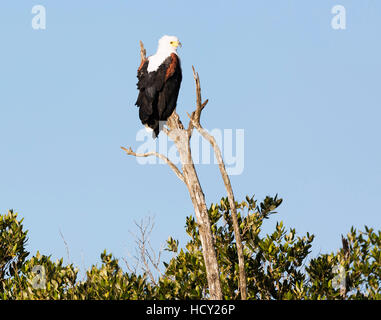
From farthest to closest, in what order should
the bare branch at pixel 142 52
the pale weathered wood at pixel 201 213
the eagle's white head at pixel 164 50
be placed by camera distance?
1. the bare branch at pixel 142 52
2. the eagle's white head at pixel 164 50
3. the pale weathered wood at pixel 201 213

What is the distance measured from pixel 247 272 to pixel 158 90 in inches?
167

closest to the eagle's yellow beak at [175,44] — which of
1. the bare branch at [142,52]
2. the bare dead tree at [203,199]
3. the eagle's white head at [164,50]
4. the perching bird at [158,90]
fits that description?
the eagle's white head at [164,50]

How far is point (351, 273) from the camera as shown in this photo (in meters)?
12.1

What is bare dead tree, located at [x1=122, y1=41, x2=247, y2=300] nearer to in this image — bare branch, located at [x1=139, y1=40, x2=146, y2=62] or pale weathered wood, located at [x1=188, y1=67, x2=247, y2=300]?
pale weathered wood, located at [x1=188, y1=67, x2=247, y2=300]

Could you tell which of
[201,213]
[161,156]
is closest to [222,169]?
[201,213]

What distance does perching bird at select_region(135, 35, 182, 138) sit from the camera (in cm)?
1228

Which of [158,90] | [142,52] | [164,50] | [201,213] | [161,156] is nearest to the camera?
[201,213]

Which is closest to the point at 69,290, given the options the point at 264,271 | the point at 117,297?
the point at 117,297

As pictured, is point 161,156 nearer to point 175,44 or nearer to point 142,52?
point 175,44

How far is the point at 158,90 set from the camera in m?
12.3

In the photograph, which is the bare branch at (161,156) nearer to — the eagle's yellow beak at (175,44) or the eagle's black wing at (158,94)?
the eagle's black wing at (158,94)

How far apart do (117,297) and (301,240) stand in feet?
13.2

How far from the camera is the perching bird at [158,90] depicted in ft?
40.3

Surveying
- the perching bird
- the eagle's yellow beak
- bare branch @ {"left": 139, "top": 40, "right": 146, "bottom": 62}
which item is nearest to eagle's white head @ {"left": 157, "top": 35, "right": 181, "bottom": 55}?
the eagle's yellow beak
